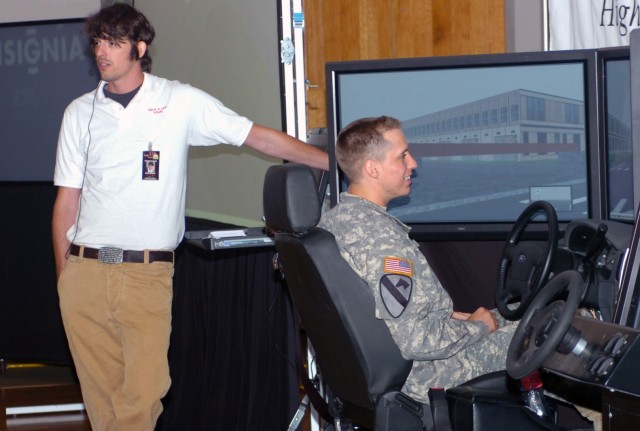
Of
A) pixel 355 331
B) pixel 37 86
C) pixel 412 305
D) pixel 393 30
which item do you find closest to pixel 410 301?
pixel 412 305

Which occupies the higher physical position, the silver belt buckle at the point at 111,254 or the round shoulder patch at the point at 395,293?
the silver belt buckle at the point at 111,254

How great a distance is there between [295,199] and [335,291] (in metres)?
0.26

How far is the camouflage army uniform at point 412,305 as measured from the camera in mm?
2760

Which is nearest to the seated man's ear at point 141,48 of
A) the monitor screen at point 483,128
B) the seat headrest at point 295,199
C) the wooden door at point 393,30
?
the monitor screen at point 483,128

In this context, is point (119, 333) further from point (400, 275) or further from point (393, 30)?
point (393, 30)

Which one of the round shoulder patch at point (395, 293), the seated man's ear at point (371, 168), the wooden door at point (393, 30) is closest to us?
the round shoulder patch at point (395, 293)

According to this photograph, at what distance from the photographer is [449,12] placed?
249 inches

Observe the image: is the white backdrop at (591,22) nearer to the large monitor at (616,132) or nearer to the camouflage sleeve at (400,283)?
the large monitor at (616,132)

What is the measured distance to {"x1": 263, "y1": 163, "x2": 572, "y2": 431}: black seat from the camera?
2.75 meters

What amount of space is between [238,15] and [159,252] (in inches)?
42.0

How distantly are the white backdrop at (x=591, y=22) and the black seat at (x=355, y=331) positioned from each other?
1925mm

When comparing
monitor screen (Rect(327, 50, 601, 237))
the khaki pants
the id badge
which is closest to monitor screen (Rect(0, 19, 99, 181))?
the id badge

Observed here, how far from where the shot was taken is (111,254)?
354cm

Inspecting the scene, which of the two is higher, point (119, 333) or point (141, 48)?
point (141, 48)
